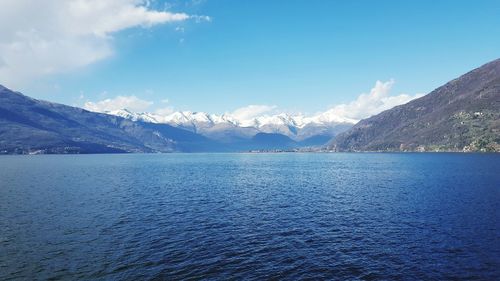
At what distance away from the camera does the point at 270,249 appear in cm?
5331

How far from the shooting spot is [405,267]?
45844mm

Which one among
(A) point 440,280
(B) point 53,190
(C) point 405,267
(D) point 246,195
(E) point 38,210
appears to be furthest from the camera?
(B) point 53,190

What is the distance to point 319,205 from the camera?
88625mm

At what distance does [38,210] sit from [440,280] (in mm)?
80222

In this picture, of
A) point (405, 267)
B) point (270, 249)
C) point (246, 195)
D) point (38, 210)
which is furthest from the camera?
point (246, 195)

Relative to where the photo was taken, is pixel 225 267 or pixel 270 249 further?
pixel 270 249

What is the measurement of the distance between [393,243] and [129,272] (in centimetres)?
3841

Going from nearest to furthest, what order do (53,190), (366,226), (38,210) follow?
(366,226) < (38,210) < (53,190)

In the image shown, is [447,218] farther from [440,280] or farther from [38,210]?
[38,210]

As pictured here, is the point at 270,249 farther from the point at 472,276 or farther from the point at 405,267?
the point at 472,276

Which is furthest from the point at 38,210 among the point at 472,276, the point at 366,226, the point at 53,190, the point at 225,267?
the point at 472,276

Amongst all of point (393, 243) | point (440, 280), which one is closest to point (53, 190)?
point (393, 243)

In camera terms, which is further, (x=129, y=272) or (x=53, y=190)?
(x=53, y=190)

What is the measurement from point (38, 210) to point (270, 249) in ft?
191
